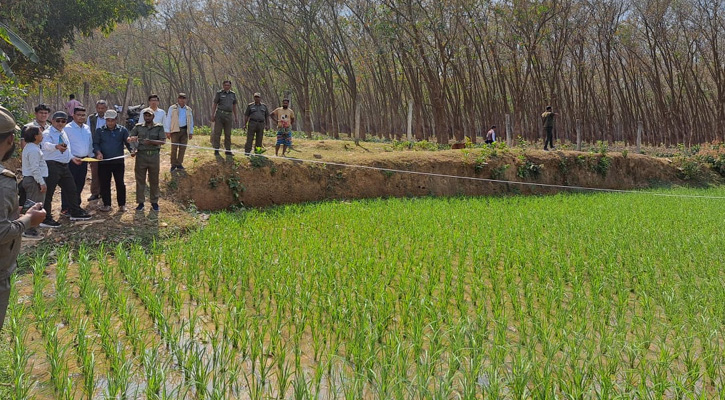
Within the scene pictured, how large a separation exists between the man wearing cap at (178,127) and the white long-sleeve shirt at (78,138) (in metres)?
1.90

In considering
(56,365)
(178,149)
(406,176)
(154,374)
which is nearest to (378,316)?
(154,374)

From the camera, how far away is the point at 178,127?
8773 millimetres

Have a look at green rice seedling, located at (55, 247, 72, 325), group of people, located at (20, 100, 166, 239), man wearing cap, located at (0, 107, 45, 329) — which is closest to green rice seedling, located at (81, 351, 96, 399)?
man wearing cap, located at (0, 107, 45, 329)

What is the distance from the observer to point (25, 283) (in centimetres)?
475

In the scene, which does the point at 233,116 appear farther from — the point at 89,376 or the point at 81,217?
the point at 89,376

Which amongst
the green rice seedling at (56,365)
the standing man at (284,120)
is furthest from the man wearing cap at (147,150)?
the green rice seedling at (56,365)

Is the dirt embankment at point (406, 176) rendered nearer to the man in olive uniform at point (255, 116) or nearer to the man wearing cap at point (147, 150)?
the man in olive uniform at point (255, 116)

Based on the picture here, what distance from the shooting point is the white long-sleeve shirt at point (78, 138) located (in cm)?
661

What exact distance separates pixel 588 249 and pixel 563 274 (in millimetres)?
1313

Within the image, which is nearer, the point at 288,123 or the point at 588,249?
the point at 588,249

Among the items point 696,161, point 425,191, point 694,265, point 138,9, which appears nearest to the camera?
point 694,265

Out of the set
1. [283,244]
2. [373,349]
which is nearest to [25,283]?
[283,244]

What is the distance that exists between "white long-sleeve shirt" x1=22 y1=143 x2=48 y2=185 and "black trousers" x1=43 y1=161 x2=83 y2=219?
0.63 meters

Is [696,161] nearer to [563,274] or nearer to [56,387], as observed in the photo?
[563,274]
